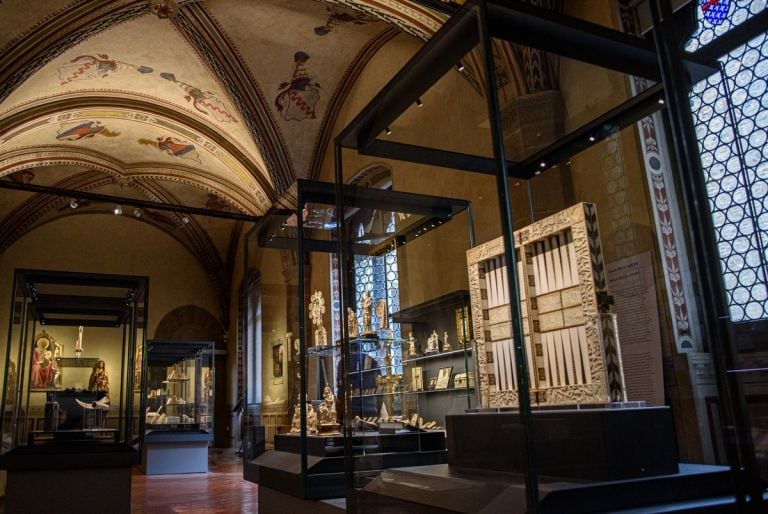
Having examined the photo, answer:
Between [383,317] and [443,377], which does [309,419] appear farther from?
[383,317]

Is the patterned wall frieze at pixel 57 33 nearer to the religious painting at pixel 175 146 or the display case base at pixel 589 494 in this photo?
the religious painting at pixel 175 146

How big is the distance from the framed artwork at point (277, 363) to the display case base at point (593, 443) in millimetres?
4081

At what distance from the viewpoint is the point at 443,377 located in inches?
187

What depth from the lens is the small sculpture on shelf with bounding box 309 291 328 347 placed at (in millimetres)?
6027

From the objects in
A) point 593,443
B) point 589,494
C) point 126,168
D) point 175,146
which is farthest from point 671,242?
point 126,168

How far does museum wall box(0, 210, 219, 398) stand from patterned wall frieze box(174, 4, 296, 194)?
32.8 feet

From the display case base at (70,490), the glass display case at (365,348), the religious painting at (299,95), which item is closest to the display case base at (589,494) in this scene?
the glass display case at (365,348)

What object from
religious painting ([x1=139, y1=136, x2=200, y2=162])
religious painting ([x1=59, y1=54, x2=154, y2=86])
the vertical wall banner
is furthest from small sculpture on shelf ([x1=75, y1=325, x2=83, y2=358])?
religious painting ([x1=139, y1=136, x2=200, y2=162])

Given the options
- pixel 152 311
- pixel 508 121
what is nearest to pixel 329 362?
pixel 508 121

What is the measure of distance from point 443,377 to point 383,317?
77cm

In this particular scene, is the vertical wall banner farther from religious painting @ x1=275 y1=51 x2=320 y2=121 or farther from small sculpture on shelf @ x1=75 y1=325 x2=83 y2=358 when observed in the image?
religious painting @ x1=275 y1=51 x2=320 y2=121

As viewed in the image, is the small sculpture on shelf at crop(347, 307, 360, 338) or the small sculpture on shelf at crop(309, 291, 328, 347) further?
the small sculpture on shelf at crop(309, 291, 328, 347)

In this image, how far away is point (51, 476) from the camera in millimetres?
6555

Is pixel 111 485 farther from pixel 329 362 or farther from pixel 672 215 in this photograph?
pixel 672 215
